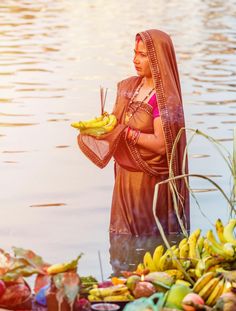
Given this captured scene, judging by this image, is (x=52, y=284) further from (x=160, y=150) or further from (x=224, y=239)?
(x=160, y=150)

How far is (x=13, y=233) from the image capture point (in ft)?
32.3

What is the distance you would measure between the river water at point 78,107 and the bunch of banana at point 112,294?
2853mm

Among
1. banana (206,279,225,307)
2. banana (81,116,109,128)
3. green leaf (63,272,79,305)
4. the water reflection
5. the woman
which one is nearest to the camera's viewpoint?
green leaf (63,272,79,305)

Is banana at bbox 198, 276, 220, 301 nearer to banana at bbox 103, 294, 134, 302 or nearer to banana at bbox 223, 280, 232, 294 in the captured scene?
banana at bbox 223, 280, 232, 294

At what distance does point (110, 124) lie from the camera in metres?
8.50

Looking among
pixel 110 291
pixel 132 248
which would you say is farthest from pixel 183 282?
pixel 132 248

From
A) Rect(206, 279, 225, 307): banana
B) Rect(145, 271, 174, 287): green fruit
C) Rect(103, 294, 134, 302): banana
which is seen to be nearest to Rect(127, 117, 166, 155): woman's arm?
Rect(145, 271, 174, 287): green fruit

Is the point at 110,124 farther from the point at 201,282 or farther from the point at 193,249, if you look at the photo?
the point at 201,282

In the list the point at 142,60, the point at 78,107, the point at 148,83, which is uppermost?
the point at 142,60

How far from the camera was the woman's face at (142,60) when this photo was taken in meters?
8.55

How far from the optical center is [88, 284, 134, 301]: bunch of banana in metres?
5.50

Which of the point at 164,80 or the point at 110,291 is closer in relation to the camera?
the point at 110,291

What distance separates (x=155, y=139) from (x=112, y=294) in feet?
10.2

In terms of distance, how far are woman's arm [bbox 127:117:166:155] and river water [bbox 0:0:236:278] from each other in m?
0.69
